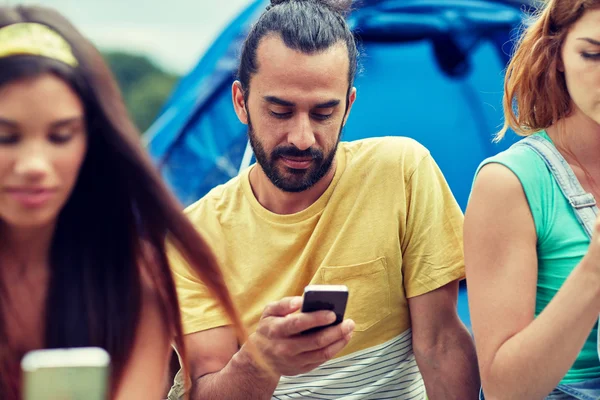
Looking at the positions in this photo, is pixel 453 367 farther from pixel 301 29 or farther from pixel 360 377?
pixel 301 29

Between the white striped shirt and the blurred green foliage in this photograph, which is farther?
the blurred green foliage

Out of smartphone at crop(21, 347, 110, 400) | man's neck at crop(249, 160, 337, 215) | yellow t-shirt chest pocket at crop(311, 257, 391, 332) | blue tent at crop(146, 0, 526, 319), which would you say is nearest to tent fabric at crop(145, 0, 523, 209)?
blue tent at crop(146, 0, 526, 319)

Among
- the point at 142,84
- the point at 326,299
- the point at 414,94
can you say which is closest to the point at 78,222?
the point at 326,299

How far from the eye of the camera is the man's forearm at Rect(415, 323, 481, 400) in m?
1.61

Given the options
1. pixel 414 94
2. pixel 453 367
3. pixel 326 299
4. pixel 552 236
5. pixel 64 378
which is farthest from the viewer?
pixel 414 94

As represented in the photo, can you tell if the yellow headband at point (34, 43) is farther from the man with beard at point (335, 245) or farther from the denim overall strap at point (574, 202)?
the denim overall strap at point (574, 202)

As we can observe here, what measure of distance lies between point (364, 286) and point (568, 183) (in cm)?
43

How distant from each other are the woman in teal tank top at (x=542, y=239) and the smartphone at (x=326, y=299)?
0.25m

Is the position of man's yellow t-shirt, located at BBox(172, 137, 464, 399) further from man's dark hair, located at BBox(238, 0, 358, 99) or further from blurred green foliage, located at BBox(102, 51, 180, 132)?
blurred green foliage, located at BBox(102, 51, 180, 132)

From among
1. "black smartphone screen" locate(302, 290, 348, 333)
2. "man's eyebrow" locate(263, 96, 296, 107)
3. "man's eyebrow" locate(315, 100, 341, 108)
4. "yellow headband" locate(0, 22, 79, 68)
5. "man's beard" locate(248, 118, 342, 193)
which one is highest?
"yellow headband" locate(0, 22, 79, 68)

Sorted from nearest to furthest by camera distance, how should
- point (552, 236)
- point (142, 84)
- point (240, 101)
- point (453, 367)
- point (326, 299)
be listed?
point (326, 299), point (552, 236), point (453, 367), point (240, 101), point (142, 84)

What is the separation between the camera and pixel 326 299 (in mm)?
1240

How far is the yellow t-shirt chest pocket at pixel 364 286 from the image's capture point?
5.39 ft

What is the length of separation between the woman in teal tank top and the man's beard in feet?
1.12
